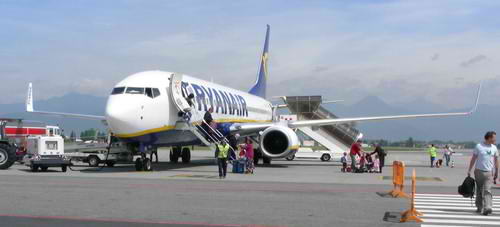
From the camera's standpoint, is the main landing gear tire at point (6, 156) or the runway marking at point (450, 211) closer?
the runway marking at point (450, 211)

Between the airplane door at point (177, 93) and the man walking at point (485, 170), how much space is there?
13.4 metres

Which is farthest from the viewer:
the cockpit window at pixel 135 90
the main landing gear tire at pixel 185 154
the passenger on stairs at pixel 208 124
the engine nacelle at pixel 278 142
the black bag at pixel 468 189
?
the main landing gear tire at pixel 185 154

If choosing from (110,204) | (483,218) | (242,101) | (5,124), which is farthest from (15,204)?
(242,101)

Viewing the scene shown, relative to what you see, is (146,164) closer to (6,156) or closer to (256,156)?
(6,156)

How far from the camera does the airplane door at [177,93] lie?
75.7 feet

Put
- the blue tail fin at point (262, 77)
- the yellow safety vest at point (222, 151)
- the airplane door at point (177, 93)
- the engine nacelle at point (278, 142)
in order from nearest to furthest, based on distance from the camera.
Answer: the yellow safety vest at point (222, 151) → the airplane door at point (177, 93) → the engine nacelle at point (278, 142) → the blue tail fin at point (262, 77)

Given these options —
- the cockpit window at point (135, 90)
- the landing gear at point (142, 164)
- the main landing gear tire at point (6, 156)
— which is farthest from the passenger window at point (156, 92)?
the main landing gear tire at point (6, 156)

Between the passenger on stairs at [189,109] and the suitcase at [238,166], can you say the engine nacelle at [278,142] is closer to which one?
the suitcase at [238,166]

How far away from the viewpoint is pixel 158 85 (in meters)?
23.0

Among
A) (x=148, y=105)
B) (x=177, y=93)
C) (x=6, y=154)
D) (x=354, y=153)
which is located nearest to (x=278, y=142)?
(x=354, y=153)

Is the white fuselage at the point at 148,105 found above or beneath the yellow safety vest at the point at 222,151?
above

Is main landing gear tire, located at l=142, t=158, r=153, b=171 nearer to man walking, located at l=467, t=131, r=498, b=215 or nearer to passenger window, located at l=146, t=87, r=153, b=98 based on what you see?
passenger window, located at l=146, t=87, r=153, b=98

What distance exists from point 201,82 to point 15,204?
16336 mm

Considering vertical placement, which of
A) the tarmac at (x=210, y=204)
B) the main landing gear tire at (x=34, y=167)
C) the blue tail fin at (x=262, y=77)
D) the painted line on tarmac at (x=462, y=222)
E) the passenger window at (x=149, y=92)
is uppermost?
the blue tail fin at (x=262, y=77)
